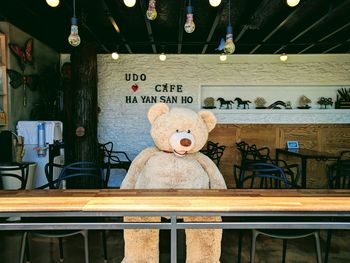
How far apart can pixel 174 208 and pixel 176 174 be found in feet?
2.48

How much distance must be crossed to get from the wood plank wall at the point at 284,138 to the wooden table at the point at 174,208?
4123mm

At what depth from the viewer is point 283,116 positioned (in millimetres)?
6102

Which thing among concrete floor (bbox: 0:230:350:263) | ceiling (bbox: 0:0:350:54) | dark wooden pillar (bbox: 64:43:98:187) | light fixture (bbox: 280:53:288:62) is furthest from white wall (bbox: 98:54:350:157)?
concrete floor (bbox: 0:230:350:263)

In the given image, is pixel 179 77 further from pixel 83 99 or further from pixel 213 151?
pixel 83 99

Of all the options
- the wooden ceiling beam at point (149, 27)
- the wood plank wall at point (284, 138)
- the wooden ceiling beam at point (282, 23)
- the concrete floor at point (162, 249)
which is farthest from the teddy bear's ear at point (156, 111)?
the wood plank wall at point (284, 138)

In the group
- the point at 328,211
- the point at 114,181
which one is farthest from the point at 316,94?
the point at 328,211

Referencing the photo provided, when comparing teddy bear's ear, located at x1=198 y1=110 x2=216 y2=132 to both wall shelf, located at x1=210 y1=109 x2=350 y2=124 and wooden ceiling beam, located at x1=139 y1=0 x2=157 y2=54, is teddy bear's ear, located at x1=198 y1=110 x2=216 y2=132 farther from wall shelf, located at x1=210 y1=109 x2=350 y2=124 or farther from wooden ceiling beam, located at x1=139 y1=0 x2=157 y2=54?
wall shelf, located at x1=210 y1=109 x2=350 y2=124

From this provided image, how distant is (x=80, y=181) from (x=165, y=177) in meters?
2.98

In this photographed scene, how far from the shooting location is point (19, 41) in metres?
4.65

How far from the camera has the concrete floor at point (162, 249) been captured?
2721 millimetres

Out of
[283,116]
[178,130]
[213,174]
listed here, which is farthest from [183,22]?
[283,116]

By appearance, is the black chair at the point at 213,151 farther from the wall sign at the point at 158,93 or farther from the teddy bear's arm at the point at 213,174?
the teddy bear's arm at the point at 213,174

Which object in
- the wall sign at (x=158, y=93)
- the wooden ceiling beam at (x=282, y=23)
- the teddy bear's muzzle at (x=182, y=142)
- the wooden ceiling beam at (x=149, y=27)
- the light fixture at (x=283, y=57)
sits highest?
the wooden ceiling beam at (x=282, y=23)

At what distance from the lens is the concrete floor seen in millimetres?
2721
